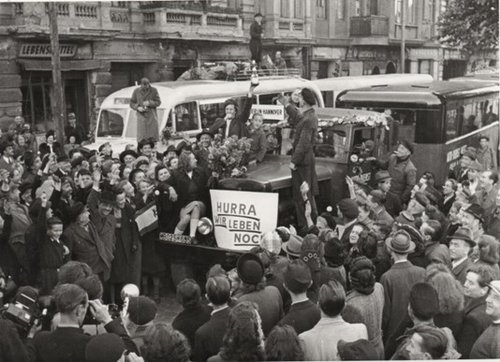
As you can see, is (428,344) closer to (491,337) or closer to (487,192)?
(491,337)

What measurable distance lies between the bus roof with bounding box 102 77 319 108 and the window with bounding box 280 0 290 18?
5.26ft

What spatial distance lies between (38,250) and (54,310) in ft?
5.21

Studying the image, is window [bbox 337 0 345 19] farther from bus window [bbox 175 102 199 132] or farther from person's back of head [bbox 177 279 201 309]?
person's back of head [bbox 177 279 201 309]

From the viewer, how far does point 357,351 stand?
3389 mm

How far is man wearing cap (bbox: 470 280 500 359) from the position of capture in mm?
3641

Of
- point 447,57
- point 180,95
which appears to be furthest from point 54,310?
point 447,57

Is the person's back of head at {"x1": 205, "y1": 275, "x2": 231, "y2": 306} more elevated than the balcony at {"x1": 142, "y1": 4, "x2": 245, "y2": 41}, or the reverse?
the balcony at {"x1": 142, "y1": 4, "x2": 245, "y2": 41}

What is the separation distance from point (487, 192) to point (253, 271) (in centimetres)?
370

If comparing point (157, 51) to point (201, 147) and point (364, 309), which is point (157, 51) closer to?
point (201, 147)

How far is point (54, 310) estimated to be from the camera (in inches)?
165

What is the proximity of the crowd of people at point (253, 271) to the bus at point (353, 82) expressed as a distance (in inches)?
290

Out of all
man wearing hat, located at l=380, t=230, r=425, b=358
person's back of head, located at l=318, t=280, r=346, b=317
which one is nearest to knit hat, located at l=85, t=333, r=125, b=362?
person's back of head, located at l=318, t=280, r=346, b=317

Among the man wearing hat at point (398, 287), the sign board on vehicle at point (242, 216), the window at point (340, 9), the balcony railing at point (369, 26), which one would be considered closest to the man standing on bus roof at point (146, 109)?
the window at point (340, 9)

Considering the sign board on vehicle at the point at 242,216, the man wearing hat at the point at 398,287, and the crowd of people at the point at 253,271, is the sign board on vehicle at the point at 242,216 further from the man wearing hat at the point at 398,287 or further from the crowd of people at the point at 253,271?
the man wearing hat at the point at 398,287
